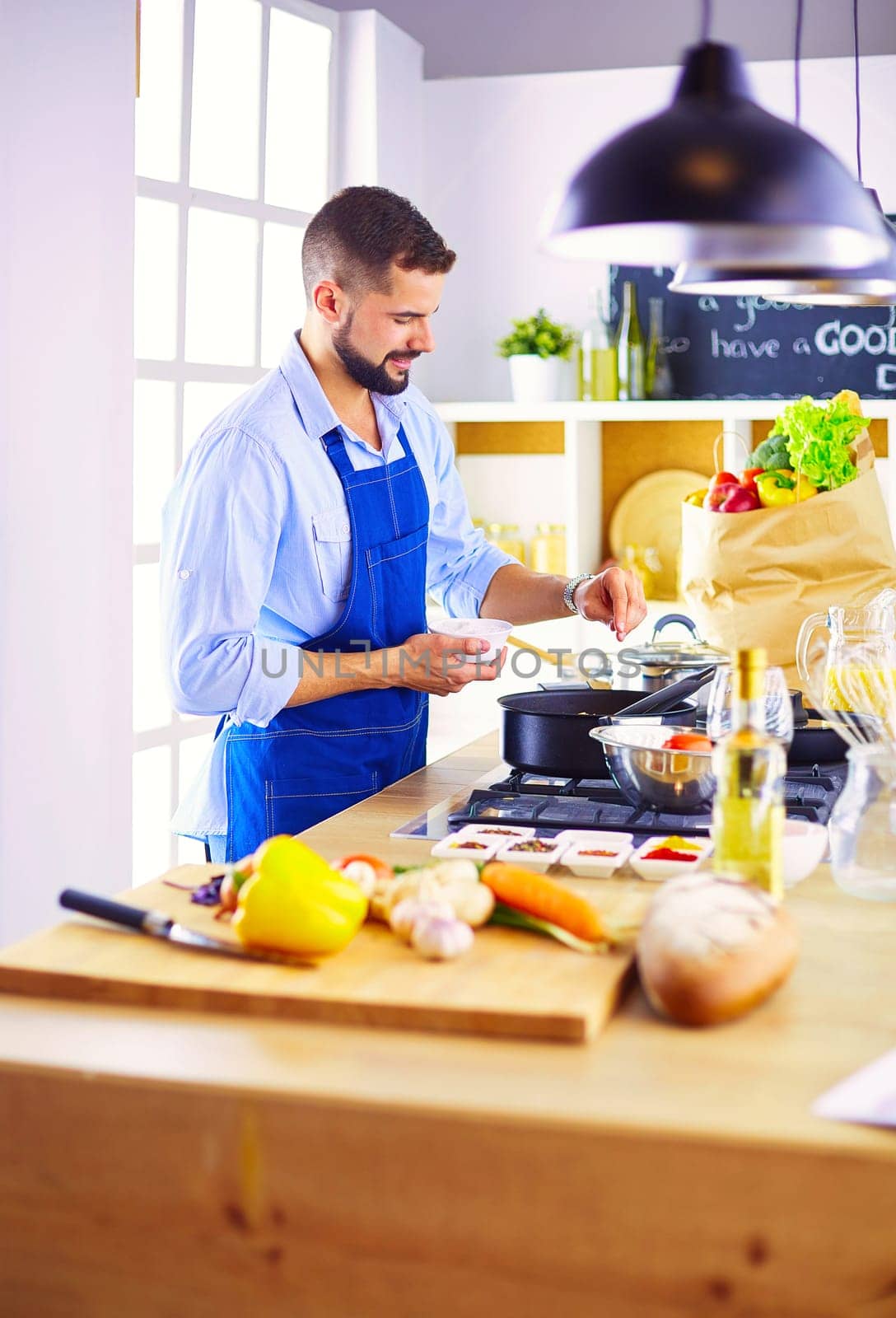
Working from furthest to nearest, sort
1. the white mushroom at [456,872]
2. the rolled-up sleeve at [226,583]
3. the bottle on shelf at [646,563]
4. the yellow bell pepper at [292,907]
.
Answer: the bottle on shelf at [646,563]
the rolled-up sleeve at [226,583]
the white mushroom at [456,872]
the yellow bell pepper at [292,907]

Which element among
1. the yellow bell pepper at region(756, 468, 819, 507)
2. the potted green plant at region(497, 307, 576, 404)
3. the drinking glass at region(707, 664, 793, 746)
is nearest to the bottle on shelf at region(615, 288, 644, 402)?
the potted green plant at region(497, 307, 576, 404)

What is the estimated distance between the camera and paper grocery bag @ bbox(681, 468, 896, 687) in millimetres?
2979

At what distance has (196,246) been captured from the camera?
3564 millimetres

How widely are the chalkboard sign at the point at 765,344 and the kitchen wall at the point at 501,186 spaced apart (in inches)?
11.6

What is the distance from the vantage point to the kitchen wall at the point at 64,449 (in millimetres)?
2816

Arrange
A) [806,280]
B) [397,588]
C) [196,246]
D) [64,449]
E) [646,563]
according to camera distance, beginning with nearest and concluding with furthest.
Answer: [806,280] → [397,588] → [64,449] → [196,246] → [646,563]

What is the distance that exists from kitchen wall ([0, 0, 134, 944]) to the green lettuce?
1.41 m

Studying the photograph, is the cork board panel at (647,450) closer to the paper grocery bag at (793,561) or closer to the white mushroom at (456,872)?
the paper grocery bag at (793,561)

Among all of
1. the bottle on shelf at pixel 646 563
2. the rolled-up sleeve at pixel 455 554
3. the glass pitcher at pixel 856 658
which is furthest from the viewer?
the bottle on shelf at pixel 646 563

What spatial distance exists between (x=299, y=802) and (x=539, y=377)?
2377mm

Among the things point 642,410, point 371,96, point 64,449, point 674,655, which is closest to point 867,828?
point 674,655

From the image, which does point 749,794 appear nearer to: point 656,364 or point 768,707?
point 768,707

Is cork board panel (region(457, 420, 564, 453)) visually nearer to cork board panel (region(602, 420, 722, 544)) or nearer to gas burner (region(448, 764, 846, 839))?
cork board panel (region(602, 420, 722, 544))

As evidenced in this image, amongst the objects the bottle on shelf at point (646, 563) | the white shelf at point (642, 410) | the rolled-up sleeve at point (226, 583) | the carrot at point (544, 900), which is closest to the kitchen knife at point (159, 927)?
the carrot at point (544, 900)
